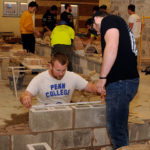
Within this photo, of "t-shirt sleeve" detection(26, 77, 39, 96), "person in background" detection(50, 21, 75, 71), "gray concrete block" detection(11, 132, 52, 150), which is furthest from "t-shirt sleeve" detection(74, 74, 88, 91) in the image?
"person in background" detection(50, 21, 75, 71)

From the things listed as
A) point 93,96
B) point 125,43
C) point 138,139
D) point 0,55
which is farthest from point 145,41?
point 125,43

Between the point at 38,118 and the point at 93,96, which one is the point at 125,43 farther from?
the point at 93,96

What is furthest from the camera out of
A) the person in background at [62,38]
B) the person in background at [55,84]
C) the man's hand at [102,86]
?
the person in background at [62,38]

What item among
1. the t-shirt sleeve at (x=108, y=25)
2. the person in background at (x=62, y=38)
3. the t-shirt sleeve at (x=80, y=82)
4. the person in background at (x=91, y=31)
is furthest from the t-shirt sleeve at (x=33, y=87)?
the person in background at (x=62, y=38)

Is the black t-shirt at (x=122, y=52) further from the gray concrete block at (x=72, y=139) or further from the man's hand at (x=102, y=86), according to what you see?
the gray concrete block at (x=72, y=139)

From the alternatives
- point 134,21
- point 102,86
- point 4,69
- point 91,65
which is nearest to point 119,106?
point 102,86

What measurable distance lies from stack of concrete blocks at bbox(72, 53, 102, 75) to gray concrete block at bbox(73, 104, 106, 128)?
11.7 feet

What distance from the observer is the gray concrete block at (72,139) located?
480 centimetres

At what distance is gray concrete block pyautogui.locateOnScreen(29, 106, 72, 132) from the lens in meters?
4.55

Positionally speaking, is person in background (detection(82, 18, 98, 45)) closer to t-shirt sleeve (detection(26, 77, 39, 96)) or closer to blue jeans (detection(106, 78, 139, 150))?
blue jeans (detection(106, 78, 139, 150))

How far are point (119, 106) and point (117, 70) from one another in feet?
1.28

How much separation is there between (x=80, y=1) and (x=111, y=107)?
19040 mm

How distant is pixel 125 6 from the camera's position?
12.4 metres

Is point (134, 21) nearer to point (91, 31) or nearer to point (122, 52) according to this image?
point (91, 31)
